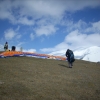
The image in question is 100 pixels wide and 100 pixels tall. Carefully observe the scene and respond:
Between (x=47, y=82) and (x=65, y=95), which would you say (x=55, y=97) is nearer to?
(x=65, y=95)

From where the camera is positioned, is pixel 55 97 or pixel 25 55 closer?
pixel 55 97

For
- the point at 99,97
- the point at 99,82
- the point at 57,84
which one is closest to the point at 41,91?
the point at 57,84

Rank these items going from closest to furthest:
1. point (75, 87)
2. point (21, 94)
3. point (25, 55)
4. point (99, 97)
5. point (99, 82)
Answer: point (21, 94)
point (99, 97)
point (75, 87)
point (99, 82)
point (25, 55)

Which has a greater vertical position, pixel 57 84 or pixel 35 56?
pixel 35 56

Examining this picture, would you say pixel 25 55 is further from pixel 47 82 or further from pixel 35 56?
pixel 47 82

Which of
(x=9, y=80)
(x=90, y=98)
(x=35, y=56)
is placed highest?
(x=35, y=56)

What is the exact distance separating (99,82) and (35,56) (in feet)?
57.3

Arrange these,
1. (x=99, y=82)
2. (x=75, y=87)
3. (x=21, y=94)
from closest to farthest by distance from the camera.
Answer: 1. (x=21, y=94)
2. (x=75, y=87)
3. (x=99, y=82)

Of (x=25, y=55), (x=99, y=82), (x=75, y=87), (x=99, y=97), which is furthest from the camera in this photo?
(x=25, y=55)

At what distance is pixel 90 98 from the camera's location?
1154 centimetres

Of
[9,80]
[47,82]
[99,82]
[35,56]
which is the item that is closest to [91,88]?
[99,82]

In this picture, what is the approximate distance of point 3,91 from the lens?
36.8 ft

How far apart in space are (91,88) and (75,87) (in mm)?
1370

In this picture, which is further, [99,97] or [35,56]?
[35,56]
